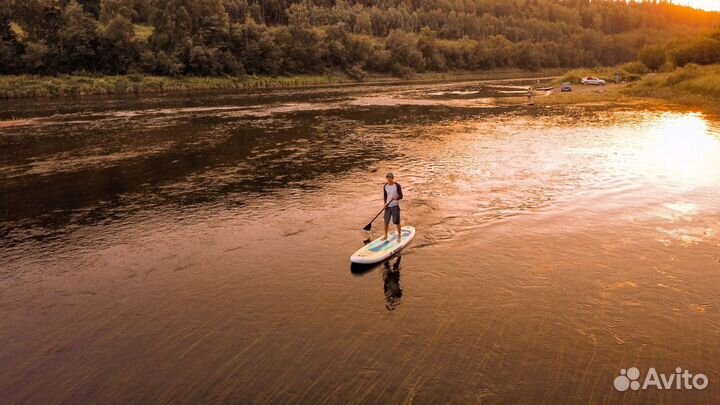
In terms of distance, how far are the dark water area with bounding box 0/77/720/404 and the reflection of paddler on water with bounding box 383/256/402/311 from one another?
0.07 metres

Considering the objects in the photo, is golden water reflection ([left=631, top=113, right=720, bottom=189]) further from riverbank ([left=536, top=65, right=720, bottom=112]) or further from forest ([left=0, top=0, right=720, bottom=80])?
forest ([left=0, top=0, right=720, bottom=80])

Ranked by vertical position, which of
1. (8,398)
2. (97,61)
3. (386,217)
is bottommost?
(8,398)

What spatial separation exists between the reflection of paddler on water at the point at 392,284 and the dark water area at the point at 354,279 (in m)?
0.07

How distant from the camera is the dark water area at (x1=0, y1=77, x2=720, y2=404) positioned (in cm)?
1095

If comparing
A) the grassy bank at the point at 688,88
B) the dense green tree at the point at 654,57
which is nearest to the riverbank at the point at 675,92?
the grassy bank at the point at 688,88

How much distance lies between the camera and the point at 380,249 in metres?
17.2

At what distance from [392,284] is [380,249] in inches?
81.4

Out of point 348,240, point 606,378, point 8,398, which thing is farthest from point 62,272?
point 606,378

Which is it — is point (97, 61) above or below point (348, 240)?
above

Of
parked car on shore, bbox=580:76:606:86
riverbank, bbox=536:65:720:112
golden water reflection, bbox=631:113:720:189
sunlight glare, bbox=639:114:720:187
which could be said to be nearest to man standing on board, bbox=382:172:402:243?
golden water reflection, bbox=631:113:720:189

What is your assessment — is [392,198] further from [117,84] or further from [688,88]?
[117,84]

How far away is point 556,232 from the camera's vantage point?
19.3 meters

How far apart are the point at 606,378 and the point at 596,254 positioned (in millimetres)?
7393

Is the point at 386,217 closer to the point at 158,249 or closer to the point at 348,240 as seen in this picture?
the point at 348,240
